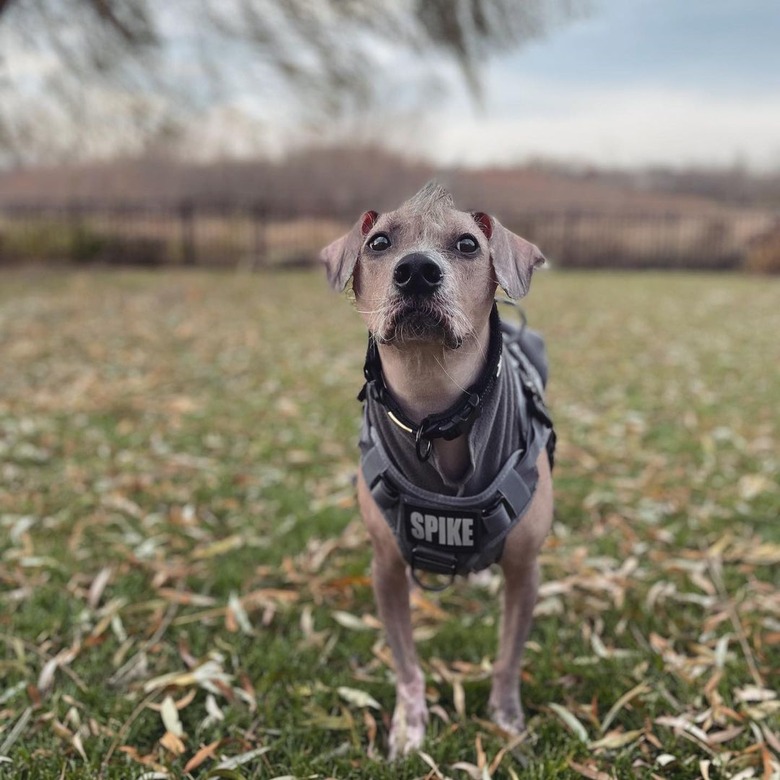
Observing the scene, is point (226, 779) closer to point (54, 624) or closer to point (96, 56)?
point (54, 624)

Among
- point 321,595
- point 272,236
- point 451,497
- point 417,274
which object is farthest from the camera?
point 272,236

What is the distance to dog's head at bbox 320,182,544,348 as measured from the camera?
1454 millimetres

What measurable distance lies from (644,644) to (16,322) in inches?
351

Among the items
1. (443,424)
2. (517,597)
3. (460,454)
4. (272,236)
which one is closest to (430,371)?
(443,424)

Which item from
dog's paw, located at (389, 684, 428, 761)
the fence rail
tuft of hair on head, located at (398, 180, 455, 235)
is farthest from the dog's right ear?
the fence rail

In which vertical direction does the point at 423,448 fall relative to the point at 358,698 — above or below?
above

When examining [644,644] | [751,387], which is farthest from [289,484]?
[751,387]

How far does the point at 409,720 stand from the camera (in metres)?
2.13

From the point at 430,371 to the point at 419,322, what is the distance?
0.64 ft

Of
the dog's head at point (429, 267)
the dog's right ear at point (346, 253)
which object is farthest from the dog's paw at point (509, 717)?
the dog's right ear at point (346, 253)

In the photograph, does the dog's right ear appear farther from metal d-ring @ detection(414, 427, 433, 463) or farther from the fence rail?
the fence rail

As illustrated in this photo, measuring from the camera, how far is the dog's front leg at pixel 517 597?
1.92 metres

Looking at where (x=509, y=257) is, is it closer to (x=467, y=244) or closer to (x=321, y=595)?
(x=467, y=244)

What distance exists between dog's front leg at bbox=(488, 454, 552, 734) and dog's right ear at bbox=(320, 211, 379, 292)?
0.79 metres
